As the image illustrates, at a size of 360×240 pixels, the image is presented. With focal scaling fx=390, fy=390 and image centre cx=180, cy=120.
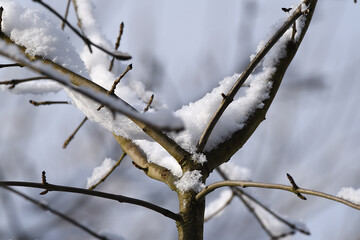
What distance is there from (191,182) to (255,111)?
0.26 m

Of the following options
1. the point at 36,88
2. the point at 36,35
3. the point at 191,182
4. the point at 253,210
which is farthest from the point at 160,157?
the point at 253,210

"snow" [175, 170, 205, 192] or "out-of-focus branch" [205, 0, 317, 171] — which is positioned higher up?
"out-of-focus branch" [205, 0, 317, 171]

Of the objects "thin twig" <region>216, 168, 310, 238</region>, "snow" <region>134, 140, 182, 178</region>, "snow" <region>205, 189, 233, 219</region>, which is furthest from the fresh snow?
"snow" <region>205, 189, 233, 219</region>

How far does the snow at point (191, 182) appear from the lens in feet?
2.85

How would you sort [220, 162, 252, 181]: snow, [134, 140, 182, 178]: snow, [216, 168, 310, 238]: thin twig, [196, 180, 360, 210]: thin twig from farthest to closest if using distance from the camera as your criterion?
[220, 162, 252, 181]: snow
[216, 168, 310, 238]: thin twig
[134, 140, 182, 178]: snow
[196, 180, 360, 210]: thin twig

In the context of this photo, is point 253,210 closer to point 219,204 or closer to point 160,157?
point 219,204

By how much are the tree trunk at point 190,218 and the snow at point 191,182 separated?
1cm

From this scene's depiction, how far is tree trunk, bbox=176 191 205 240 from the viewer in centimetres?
85

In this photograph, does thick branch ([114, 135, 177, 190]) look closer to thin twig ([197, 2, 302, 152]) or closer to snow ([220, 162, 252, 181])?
thin twig ([197, 2, 302, 152])

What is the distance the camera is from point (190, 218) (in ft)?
2.82

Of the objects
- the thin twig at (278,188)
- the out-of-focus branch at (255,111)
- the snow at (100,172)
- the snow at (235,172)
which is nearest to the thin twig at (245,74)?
the out-of-focus branch at (255,111)

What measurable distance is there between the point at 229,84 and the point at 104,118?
33 centimetres

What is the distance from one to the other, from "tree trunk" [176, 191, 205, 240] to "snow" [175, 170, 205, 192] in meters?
0.01

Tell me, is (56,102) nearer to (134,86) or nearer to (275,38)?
(134,86)
